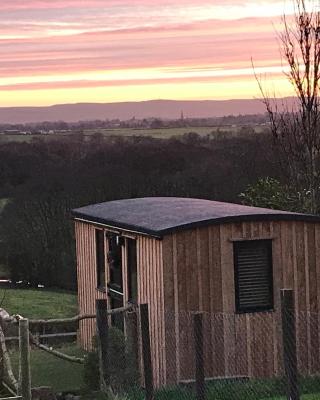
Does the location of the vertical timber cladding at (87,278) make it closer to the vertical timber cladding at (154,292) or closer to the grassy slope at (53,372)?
the grassy slope at (53,372)

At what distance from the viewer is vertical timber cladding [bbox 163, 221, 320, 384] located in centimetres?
1167

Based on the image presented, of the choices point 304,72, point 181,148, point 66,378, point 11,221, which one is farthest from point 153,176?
point 66,378

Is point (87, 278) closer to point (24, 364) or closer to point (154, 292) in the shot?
point (154, 292)

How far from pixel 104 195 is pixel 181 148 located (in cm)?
2133

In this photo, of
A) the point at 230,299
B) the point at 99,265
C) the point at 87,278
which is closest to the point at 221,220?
the point at 230,299

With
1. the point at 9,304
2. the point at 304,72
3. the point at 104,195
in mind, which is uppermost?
the point at 304,72

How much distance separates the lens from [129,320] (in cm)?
1112

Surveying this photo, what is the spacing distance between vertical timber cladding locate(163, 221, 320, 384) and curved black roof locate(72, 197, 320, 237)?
133 mm

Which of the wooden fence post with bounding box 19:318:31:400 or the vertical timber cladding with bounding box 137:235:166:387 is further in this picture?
the vertical timber cladding with bounding box 137:235:166:387

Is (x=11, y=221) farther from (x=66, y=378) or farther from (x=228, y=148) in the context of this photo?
(x=66, y=378)

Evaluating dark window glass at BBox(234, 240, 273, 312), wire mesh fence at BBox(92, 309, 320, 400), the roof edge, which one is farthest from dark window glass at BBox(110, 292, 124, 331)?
dark window glass at BBox(234, 240, 273, 312)

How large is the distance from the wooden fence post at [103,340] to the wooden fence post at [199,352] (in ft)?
6.09

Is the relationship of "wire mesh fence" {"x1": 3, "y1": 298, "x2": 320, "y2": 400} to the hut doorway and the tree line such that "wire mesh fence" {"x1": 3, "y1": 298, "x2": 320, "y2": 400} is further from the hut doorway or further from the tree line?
the tree line

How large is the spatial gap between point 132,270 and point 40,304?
24894 millimetres
